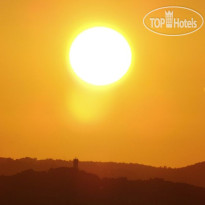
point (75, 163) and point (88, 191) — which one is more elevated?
point (75, 163)

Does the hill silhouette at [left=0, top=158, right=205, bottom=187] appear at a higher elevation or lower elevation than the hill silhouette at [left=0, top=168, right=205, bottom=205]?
higher

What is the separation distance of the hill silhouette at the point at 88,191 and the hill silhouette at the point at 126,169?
0.22 feet

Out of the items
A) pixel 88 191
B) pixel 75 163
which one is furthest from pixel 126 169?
pixel 75 163

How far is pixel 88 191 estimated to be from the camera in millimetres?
8656

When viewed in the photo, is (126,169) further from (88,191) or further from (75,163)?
(75,163)

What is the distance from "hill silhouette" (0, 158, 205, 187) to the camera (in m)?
8.69

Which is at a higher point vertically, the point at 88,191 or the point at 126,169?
the point at 126,169

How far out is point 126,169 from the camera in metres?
8.72

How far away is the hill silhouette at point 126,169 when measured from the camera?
8688 millimetres

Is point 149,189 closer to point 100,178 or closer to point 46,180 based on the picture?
point 100,178

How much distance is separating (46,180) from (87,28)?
210 centimetres

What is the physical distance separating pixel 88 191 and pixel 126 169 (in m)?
0.58

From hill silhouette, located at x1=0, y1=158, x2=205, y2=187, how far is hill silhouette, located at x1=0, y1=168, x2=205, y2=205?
0.07m

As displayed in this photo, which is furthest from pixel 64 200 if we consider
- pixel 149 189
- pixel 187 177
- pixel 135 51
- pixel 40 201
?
pixel 135 51
